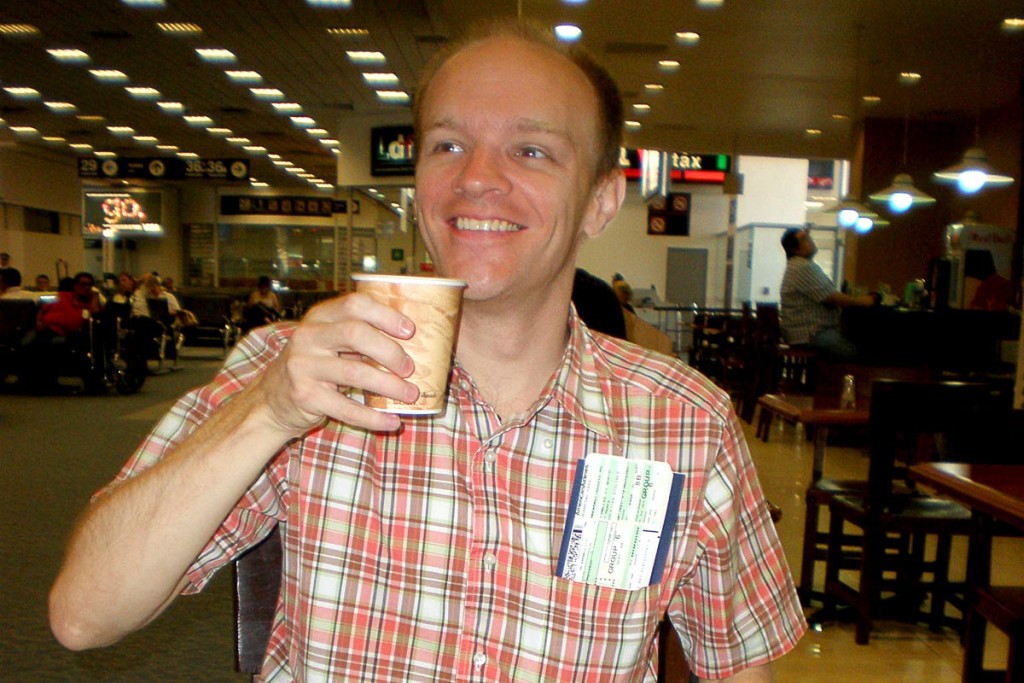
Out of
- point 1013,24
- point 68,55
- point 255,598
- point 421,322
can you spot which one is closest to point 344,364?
point 421,322

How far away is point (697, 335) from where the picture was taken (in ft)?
41.1

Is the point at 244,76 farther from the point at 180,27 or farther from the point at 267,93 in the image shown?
the point at 180,27

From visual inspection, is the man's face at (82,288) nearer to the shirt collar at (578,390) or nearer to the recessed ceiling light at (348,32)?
the recessed ceiling light at (348,32)

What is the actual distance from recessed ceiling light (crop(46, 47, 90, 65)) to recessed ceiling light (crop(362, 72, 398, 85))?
369 cm

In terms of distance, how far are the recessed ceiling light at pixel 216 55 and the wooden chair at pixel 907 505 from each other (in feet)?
32.9

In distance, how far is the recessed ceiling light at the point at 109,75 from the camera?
12476mm

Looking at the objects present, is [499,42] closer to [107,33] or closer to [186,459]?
[186,459]

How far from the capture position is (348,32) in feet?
33.7

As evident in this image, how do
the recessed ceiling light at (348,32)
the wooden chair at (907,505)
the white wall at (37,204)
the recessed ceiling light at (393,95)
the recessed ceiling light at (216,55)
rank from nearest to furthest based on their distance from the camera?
the wooden chair at (907,505)
the recessed ceiling light at (348,32)
the recessed ceiling light at (216,55)
the recessed ceiling light at (393,95)
the white wall at (37,204)

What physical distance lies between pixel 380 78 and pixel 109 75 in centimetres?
398

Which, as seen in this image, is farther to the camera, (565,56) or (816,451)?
(816,451)

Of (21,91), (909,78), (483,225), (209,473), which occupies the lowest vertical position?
(209,473)

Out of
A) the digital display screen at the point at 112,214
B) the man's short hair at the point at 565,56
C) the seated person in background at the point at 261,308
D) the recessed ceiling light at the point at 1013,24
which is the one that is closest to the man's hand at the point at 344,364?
the man's short hair at the point at 565,56

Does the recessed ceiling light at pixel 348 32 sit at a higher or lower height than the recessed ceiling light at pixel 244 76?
higher
